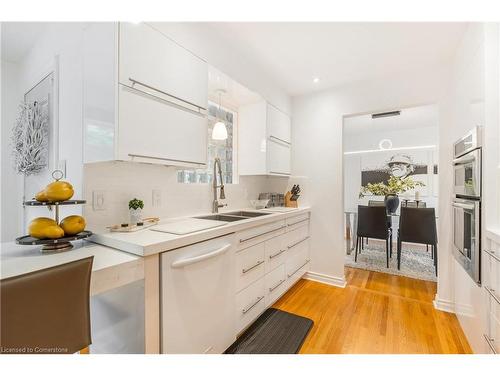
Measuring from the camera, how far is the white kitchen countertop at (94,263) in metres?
0.91

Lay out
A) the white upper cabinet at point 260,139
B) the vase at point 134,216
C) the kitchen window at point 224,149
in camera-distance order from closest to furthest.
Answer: the vase at point 134,216
the kitchen window at point 224,149
the white upper cabinet at point 260,139

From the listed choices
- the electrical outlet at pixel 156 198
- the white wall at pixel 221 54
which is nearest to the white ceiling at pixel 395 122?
the white wall at pixel 221 54

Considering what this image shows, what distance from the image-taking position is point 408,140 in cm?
511

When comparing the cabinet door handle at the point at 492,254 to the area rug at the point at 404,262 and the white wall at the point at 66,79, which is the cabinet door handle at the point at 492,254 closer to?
the area rug at the point at 404,262

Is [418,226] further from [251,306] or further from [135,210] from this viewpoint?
[135,210]

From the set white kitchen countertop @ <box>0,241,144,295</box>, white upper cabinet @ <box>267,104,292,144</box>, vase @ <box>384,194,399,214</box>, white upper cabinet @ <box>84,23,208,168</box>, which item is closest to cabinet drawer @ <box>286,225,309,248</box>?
white upper cabinet @ <box>267,104,292,144</box>

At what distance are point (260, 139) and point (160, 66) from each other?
138 cm

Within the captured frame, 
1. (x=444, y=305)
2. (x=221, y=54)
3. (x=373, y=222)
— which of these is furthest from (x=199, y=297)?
(x=373, y=222)

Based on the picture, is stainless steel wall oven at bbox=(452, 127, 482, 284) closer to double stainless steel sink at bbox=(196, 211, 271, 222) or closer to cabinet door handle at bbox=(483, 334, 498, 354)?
cabinet door handle at bbox=(483, 334, 498, 354)

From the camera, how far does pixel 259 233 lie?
1.90 metres

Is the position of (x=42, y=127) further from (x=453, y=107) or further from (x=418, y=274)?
(x=418, y=274)

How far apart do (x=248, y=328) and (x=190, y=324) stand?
766mm

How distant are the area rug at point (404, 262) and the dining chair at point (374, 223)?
0.73ft
